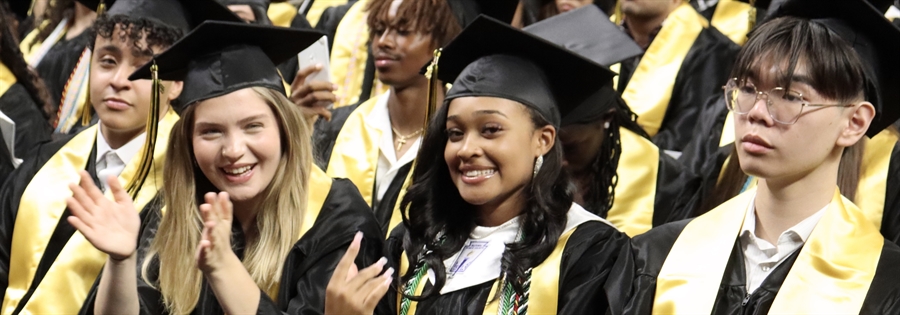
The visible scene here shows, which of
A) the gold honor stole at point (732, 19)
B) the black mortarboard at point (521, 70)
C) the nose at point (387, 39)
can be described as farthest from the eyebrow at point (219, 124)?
the gold honor stole at point (732, 19)

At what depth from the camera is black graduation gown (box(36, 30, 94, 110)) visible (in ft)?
19.4

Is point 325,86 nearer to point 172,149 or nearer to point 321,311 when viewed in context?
point 172,149

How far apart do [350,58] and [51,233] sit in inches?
73.2

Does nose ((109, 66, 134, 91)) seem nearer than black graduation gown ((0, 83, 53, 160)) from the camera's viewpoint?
Yes

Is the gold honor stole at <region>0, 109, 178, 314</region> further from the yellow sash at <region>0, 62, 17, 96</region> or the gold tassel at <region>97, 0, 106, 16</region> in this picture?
the yellow sash at <region>0, 62, 17, 96</region>

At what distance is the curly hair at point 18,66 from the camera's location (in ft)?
16.3

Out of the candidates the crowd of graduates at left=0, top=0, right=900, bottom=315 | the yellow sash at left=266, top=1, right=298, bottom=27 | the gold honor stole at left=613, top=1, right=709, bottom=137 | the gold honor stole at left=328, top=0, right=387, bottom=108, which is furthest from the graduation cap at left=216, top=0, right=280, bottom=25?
the gold honor stole at left=613, top=1, right=709, bottom=137

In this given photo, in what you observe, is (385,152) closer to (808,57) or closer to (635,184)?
(635,184)

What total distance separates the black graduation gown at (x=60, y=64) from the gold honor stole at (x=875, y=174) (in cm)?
362

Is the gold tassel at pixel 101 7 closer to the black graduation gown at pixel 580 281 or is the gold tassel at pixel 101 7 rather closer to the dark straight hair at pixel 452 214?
the dark straight hair at pixel 452 214

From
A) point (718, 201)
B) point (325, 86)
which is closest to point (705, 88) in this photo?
point (718, 201)

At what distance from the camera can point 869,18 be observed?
278 cm

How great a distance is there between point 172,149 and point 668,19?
7.45 feet

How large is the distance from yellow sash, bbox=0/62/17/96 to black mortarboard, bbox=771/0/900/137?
10.7 feet
